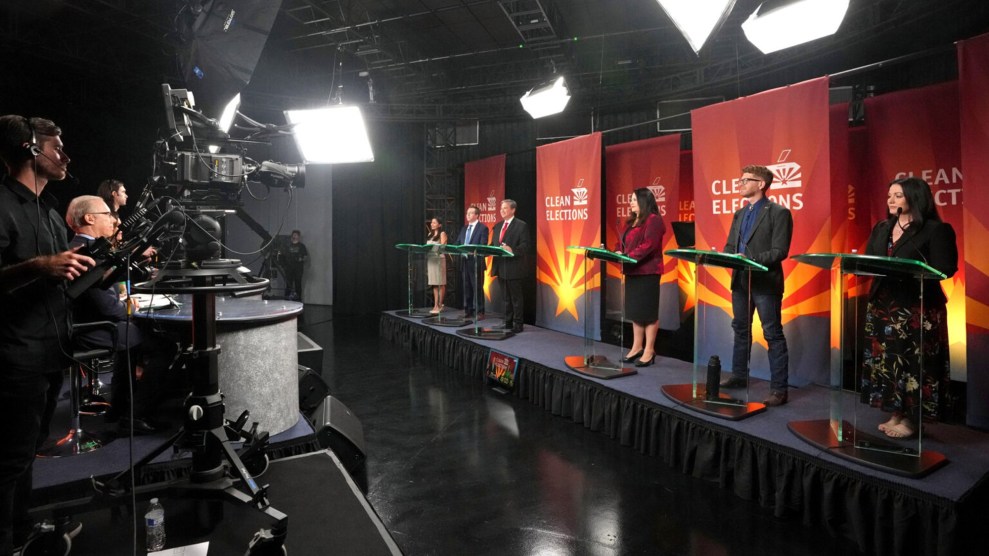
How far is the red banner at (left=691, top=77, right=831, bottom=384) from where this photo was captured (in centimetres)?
379

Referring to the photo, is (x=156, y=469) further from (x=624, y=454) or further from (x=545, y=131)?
(x=545, y=131)

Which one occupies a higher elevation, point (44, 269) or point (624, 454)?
point (44, 269)

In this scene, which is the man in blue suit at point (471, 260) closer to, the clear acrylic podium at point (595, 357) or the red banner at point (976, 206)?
the clear acrylic podium at point (595, 357)

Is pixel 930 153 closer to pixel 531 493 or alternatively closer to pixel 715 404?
pixel 715 404

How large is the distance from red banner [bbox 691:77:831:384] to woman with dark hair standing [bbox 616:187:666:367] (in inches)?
24.9

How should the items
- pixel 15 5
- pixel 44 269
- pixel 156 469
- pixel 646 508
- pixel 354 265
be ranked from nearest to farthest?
pixel 44 269, pixel 156 469, pixel 646 508, pixel 15 5, pixel 354 265

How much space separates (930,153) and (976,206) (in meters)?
1.34

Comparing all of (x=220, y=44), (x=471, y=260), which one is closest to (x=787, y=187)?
(x=471, y=260)

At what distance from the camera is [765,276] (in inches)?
133

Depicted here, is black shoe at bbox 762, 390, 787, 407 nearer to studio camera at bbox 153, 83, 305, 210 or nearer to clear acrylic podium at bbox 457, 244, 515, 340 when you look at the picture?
clear acrylic podium at bbox 457, 244, 515, 340

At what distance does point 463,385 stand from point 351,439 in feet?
7.30

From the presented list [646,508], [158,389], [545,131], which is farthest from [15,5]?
[646,508]

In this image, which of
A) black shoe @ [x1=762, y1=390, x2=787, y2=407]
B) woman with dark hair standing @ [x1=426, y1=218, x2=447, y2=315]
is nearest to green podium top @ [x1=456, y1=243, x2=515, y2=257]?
woman with dark hair standing @ [x1=426, y1=218, x2=447, y2=315]

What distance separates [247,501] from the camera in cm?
179
